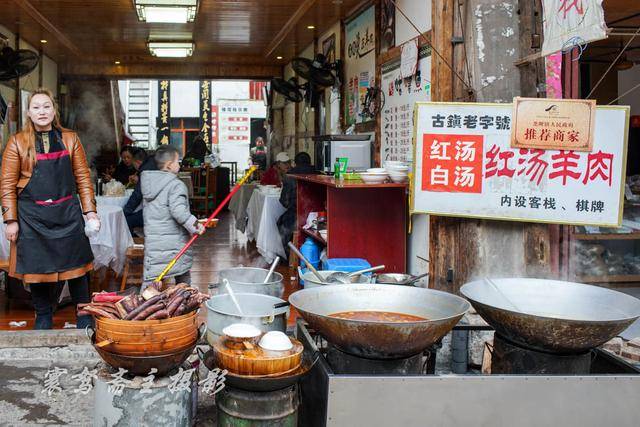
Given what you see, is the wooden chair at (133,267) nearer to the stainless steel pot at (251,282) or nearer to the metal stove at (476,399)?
the stainless steel pot at (251,282)

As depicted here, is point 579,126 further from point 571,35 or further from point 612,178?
point 571,35

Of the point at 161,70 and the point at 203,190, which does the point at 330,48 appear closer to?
the point at 161,70

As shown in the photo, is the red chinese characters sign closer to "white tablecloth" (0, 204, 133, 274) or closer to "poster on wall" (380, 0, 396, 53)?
"poster on wall" (380, 0, 396, 53)

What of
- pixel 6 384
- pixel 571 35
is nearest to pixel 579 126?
pixel 571 35

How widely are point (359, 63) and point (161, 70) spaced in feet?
26.5

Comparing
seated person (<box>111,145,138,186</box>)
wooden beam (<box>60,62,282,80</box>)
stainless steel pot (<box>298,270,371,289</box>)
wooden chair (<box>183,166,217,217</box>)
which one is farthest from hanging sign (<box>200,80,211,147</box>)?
stainless steel pot (<box>298,270,371,289</box>)

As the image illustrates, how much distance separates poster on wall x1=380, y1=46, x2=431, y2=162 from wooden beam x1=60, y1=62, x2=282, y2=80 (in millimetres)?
8423

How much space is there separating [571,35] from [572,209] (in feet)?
4.75

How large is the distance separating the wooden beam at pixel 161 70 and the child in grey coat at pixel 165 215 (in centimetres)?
1059

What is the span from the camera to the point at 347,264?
6.23 m

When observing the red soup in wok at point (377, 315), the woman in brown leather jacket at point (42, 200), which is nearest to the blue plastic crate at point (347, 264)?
the red soup in wok at point (377, 315)

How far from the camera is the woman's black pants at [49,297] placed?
509cm

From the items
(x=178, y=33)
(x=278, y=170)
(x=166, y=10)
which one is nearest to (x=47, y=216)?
(x=166, y=10)

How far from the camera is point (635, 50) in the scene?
11.3 m
